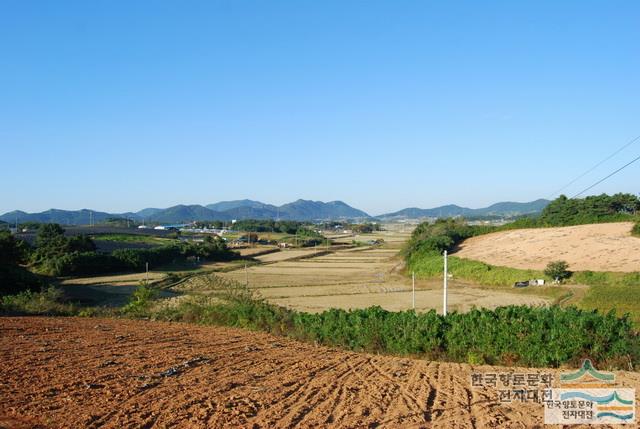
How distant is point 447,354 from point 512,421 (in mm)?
6026

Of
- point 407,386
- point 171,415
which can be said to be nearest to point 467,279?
point 407,386

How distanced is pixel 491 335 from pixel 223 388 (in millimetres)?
7253

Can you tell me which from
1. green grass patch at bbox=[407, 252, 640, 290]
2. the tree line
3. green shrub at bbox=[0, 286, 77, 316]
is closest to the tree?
green grass patch at bbox=[407, 252, 640, 290]

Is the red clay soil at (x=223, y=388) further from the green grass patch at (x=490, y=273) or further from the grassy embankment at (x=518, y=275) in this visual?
the green grass patch at (x=490, y=273)

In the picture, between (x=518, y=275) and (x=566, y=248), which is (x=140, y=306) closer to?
(x=518, y=275)

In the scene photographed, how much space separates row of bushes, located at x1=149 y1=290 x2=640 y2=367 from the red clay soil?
1.14m

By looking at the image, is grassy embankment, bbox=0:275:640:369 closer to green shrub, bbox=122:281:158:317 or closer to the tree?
green shrub, bbox=122:281:158:317

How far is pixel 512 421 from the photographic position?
7516 mm

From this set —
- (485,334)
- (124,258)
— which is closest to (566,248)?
(485,334)

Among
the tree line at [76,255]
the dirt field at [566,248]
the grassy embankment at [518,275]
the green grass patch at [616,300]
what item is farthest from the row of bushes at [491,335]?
the tree line at [76,255]

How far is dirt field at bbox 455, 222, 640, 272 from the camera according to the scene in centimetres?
4044

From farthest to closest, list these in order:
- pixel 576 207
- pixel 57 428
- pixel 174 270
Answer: pixel 576 207 < pixel 174 270 < pixel 57 428

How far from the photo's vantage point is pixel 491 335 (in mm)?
12891

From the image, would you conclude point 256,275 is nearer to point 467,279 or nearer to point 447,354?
point 467,279
